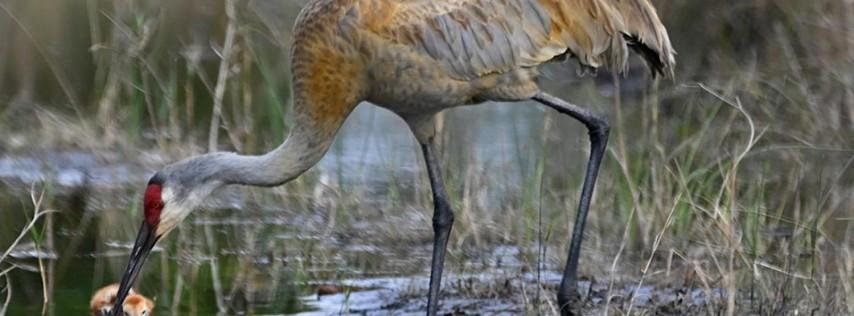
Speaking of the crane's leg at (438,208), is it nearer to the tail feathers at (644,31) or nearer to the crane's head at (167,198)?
the tail feathers at (644,31)

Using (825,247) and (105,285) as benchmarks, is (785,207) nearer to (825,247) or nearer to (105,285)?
(825,247)

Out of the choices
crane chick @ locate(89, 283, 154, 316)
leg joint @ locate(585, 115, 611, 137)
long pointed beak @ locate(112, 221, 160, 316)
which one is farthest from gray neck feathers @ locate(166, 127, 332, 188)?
leg joint @ locate(585, 115, 611, 137)

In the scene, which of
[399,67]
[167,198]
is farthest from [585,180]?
[167,198]

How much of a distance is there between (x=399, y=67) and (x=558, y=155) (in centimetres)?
326

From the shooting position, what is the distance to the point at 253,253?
739cm

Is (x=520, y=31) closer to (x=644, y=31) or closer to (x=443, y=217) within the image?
(x=644, y=31)

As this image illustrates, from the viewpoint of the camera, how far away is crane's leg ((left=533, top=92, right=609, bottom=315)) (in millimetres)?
6355

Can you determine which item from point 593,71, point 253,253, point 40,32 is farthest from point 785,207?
point 40,32

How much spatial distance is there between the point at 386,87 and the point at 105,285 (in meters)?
1.56

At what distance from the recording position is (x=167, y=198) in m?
6.00

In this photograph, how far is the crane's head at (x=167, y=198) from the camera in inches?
236

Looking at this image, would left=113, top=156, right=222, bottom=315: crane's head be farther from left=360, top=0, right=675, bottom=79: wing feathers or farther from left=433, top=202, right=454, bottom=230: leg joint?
left=433, top=202, right=454, bottom=230: leg joint

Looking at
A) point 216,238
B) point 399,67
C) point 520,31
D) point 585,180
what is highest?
point 520,31

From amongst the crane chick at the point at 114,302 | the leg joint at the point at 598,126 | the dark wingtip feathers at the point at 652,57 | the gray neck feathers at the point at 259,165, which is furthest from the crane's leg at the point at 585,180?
the crane chick at the point at 114,302
